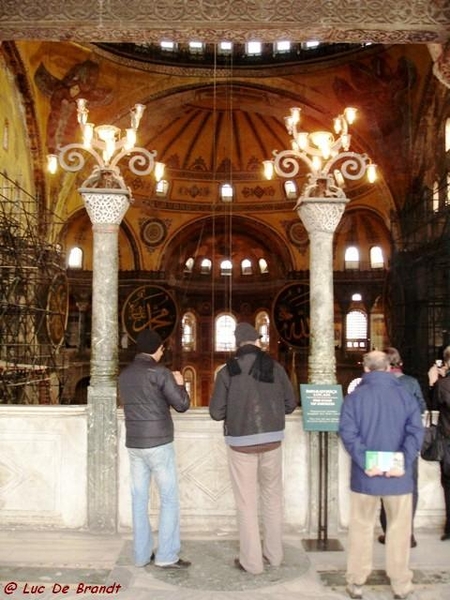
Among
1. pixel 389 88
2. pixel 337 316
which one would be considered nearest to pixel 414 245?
pixel 389 88

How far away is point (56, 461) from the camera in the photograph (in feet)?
16.4

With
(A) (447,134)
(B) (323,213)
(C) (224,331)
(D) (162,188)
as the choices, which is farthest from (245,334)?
(C) (224,331)

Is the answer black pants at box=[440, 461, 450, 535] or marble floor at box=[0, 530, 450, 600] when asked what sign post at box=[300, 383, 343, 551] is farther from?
black pants at box=[440, 461, 450, 535]

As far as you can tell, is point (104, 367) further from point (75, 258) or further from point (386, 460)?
point (75, 258)

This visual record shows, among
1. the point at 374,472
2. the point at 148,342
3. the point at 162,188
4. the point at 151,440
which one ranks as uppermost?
the point at 162,188

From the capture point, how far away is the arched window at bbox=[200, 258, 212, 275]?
24.8 metres

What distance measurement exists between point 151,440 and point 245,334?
3.07 feet

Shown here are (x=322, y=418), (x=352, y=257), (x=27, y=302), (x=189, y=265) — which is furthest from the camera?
(x=189, y=265)

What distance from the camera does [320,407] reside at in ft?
15.7

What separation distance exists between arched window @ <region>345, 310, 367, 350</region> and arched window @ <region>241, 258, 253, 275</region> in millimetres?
4620

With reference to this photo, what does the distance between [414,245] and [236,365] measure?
11931 mm

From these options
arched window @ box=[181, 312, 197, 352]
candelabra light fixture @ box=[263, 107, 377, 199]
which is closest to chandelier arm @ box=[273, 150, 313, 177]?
candelabra light fixture @ box=[263, 107, 377, 199]

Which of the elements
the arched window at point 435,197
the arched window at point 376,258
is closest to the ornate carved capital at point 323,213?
the arched window at point 435,197

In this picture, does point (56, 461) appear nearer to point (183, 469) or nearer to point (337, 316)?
point (183, 469)
